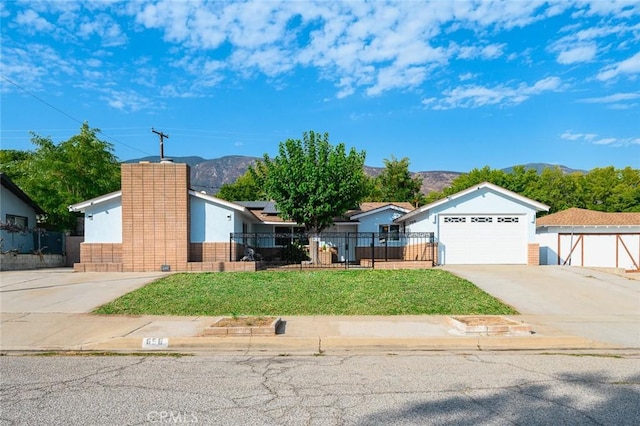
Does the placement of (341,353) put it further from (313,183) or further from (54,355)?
(313,183)

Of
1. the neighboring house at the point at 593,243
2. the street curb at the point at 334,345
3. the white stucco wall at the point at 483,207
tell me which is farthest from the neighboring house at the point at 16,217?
the neighboring house at the point at 593,243

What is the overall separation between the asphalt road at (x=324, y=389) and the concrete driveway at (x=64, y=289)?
488 cm

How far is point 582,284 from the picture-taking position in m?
15.8

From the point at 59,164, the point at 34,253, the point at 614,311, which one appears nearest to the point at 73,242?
the point at 34,253

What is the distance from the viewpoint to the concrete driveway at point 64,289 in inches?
495

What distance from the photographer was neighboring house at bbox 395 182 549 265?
2162 cm

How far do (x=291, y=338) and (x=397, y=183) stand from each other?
Answer: 43.5 meters

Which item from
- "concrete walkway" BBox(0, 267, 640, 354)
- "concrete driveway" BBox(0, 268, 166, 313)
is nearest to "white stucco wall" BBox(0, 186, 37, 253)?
"concrete driveway" BBox(0, 268, 166, 313)

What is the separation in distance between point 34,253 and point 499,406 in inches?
1003

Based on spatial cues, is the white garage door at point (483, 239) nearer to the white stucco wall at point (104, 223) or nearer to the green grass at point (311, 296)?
the green grass at point (311, 296)

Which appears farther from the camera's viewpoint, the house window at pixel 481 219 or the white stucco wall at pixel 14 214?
the white stucco wall at pixel 14 214

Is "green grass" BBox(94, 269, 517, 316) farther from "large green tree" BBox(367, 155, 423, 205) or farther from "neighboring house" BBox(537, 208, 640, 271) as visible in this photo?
"large green tree" BBox(367, 155, 423, 205)

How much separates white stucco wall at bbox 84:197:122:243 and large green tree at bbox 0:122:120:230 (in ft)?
30.1

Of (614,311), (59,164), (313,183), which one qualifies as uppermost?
(59,164)
